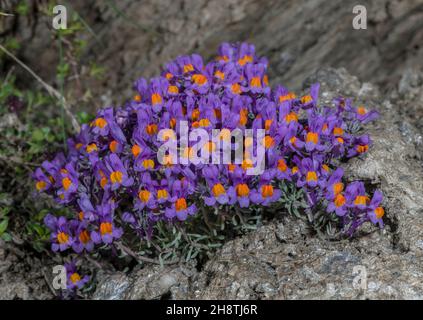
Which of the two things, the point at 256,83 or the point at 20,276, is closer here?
the point at 256,83

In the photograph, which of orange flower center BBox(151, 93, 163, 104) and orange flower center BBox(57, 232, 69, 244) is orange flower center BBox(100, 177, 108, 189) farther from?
orange flower center BBox(151, 93, 163, 104)

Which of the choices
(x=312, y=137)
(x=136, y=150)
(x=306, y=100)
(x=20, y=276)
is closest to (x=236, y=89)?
(x=306, y=100)

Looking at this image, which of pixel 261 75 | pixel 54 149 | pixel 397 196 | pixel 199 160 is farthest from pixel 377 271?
pixel 54 149

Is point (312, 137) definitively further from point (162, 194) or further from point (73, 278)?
point (73, 278)

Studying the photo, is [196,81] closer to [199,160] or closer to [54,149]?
[199,160]

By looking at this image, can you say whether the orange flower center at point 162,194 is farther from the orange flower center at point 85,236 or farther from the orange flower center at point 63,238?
the orange flower center at point 63,238

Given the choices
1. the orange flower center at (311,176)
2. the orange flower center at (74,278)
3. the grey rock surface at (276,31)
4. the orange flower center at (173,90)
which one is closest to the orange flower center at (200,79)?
the orange flower center at (173,90)
